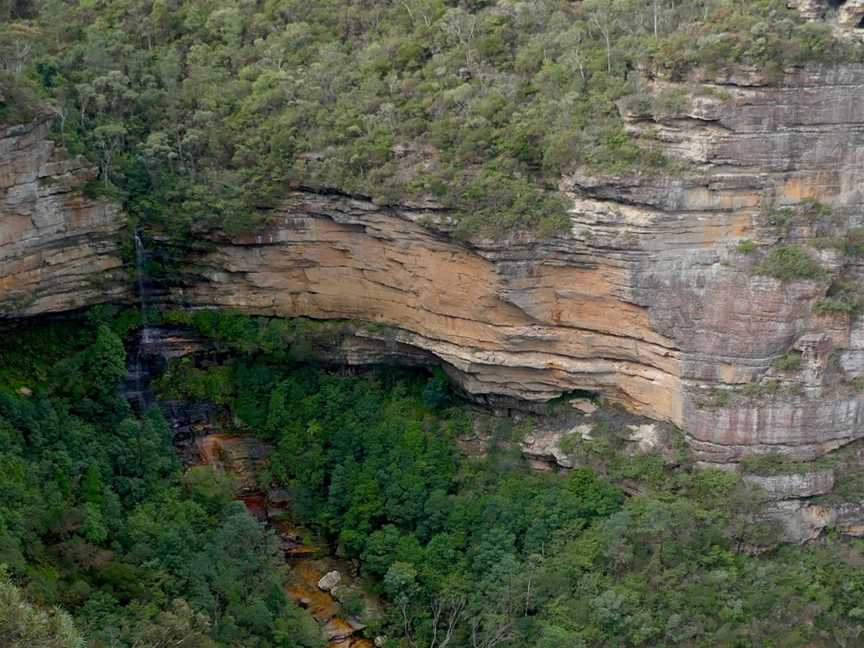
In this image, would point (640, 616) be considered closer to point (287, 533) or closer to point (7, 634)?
point (287, 533)

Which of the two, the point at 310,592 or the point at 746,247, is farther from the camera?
the point at 310,592

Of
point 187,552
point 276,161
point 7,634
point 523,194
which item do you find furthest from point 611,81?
point 7,634

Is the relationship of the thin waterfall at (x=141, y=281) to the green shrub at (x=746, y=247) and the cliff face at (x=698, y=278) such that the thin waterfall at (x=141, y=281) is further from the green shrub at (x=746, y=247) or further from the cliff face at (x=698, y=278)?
the green shrub at (x=746, y=247)

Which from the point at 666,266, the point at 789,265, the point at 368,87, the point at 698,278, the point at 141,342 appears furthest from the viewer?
the point at 141,342

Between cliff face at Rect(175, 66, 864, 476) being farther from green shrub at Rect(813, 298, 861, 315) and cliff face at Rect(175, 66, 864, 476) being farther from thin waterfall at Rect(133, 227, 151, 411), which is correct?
thin waterfall at Rect(133, 227, 151, 411)

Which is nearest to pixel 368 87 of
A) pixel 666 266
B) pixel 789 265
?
pixel 666 266

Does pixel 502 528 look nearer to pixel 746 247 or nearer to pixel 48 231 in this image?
pixel 746 247
